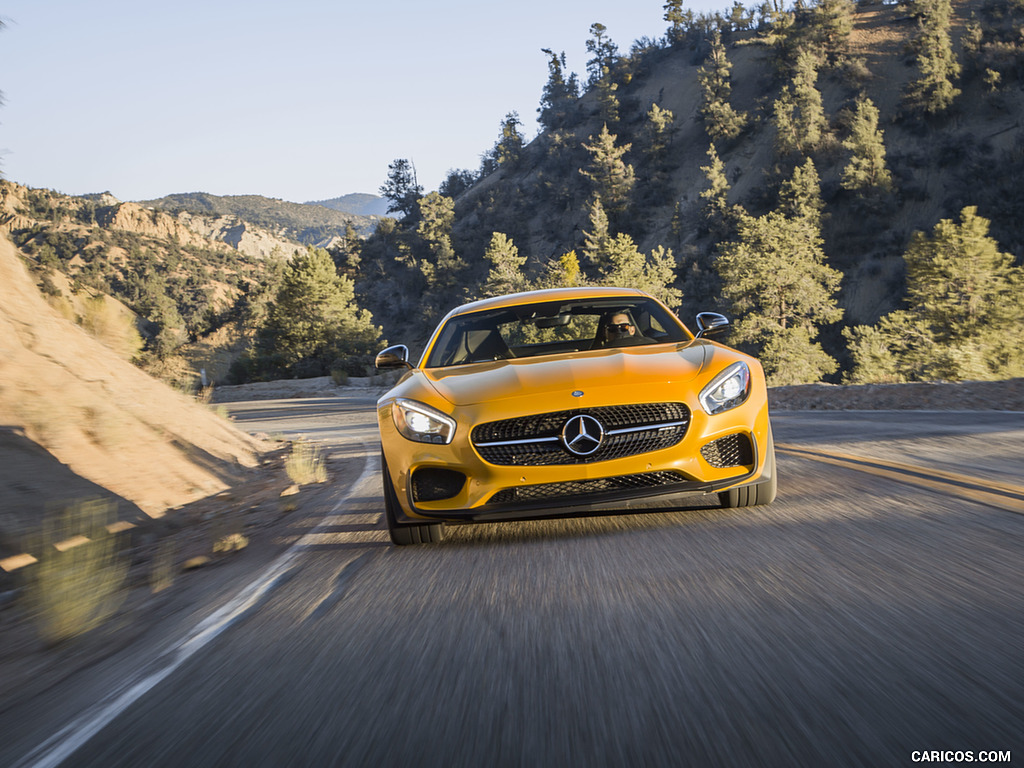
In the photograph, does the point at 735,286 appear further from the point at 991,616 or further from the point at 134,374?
the point at 991,616

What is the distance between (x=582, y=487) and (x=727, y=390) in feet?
3.53

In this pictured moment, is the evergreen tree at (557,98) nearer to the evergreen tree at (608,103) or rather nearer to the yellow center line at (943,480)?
the evergreen tree at (608,103)

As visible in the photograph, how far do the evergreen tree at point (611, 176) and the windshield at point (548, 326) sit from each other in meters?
80.6

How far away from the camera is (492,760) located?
2176 mm

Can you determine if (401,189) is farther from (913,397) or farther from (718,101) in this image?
(913,397)

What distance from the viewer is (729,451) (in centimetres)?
491

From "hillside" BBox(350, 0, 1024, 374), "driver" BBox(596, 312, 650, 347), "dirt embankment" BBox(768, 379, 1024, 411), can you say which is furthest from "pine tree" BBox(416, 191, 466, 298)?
"driver" BBox(596, 312, 650, 347)

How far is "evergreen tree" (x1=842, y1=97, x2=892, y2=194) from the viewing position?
197ft

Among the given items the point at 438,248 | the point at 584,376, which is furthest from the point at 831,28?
the point at 584,376

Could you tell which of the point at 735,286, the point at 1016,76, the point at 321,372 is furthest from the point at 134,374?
the point at 1016,76

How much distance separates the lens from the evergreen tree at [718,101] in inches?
3189

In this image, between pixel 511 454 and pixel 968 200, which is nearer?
pixel 511 454

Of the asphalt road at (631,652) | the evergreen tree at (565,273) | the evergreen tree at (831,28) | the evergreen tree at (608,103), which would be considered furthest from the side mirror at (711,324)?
the evergreen tree at (608,103)

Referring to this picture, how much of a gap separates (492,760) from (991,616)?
1996mm
